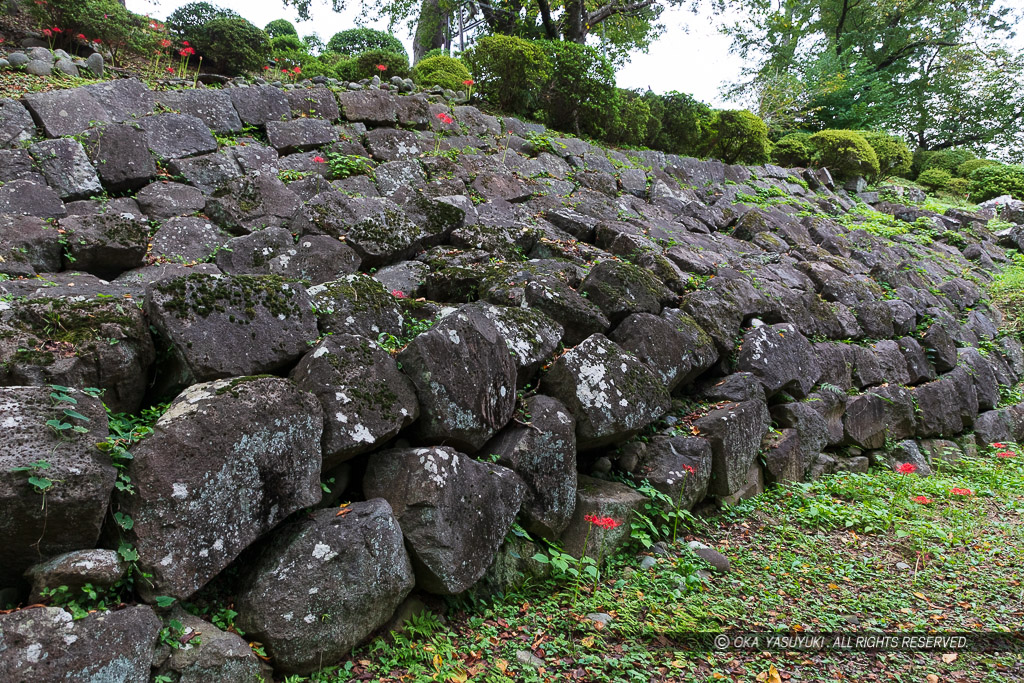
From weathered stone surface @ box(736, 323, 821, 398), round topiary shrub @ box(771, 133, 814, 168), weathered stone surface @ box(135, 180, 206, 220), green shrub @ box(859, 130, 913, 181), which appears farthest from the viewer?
green shrub @ box(859, 130, 913, 181)

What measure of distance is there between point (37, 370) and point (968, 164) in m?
24.2

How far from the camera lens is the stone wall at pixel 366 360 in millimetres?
2711

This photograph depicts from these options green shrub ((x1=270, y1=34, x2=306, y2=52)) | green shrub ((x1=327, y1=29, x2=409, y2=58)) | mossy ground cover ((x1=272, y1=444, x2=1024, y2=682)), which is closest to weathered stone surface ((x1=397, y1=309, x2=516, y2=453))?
mossy ground cover ((x1=272, y1=444, x2=1024, y2=682))

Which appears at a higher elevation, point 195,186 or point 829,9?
point 829,9

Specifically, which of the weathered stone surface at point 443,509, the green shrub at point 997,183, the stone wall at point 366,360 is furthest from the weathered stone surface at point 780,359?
the green shrub at point 997,183

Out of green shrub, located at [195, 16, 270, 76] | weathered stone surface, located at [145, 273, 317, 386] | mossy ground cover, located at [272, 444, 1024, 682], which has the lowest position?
mossy ground cover, located at [272, 444, 1024, 682]

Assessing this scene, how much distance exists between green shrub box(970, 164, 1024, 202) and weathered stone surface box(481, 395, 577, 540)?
20084 mm

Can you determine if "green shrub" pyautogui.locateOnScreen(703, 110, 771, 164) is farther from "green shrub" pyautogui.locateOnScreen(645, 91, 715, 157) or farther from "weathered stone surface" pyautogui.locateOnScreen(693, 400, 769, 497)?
"weathered stone surface" pyautogui.locateOnScreen(693, 400, 769, 497)

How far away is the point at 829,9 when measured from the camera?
2477cm

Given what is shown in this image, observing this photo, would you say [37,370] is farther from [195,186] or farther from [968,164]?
[968,164]

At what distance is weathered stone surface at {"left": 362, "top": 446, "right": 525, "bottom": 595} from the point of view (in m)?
3.35

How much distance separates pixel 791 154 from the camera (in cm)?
1544

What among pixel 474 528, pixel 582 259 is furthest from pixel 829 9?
pixel 474 528

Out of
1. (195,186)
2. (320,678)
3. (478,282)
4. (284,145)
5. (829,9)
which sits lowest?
(320,678)
